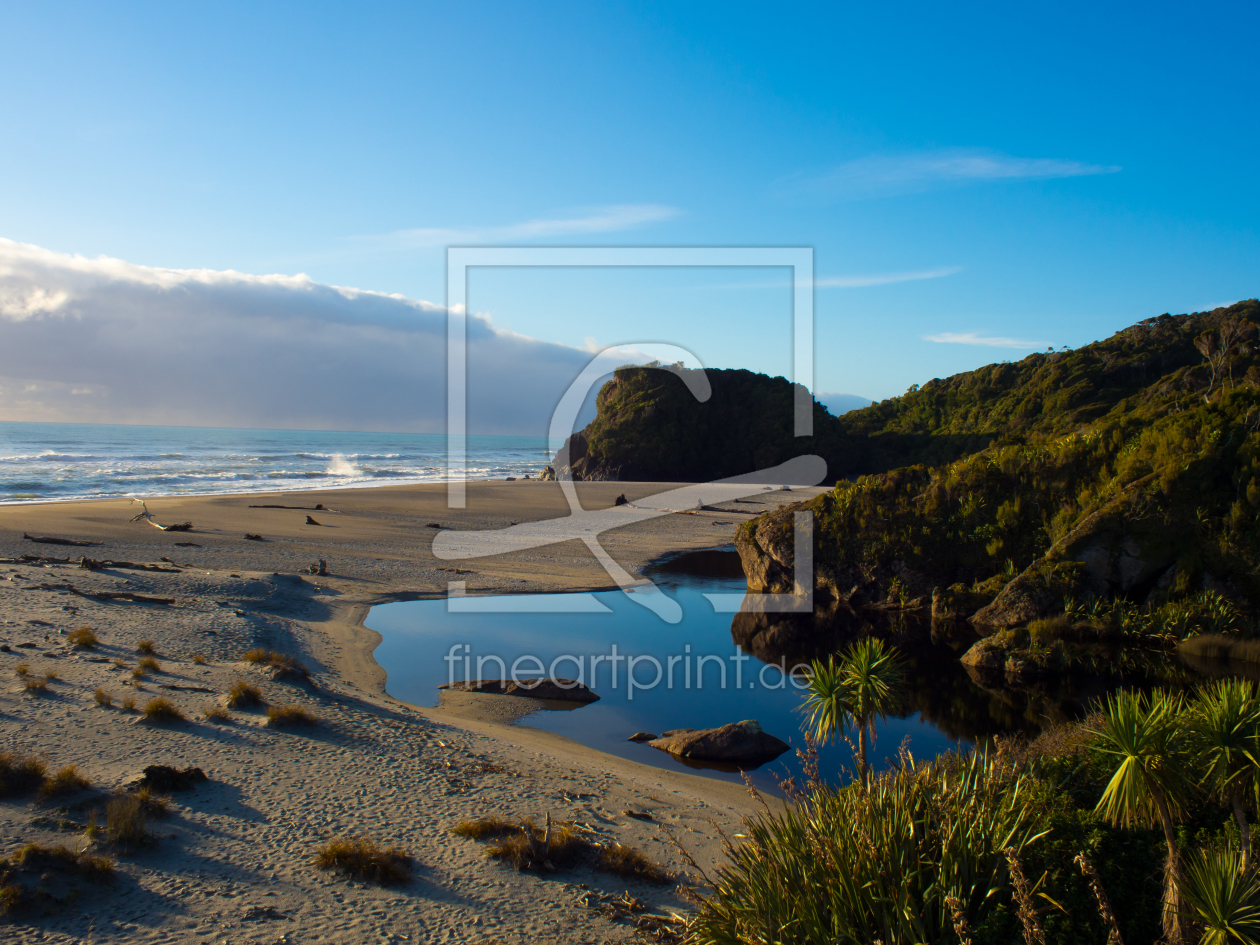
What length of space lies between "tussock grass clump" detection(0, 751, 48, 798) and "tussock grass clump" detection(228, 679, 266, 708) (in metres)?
3.48

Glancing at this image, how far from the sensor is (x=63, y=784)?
768 centimetres

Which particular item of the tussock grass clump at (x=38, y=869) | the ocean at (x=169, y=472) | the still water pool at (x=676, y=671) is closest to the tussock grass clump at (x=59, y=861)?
the tussock grass clump at (x=38, y=869)

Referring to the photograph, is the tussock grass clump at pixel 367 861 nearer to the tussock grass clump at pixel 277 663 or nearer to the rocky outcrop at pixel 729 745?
the rocky outcrop at pixel 729 745

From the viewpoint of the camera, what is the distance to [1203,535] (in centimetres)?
1852

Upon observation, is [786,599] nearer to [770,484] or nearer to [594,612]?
[594,612]

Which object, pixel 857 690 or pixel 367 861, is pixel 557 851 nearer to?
pixel 367 861

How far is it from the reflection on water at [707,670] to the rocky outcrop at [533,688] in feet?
1.33

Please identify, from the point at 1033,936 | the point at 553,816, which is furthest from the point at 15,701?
the point at 1033,936

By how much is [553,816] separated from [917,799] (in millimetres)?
4928

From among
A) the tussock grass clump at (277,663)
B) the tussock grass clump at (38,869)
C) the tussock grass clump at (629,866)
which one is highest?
the tussock grass clump at (38,869)

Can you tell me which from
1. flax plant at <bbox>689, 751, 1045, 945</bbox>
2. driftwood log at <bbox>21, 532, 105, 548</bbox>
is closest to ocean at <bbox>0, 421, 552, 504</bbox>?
driftwood log at <bbox>21, 532, 105, 548</bbox>

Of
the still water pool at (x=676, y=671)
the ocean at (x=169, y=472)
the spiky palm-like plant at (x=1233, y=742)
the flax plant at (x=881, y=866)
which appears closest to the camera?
the flax plant at (x=881, y=866)

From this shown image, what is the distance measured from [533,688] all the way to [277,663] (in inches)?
189

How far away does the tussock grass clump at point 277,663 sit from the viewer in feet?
44.1
